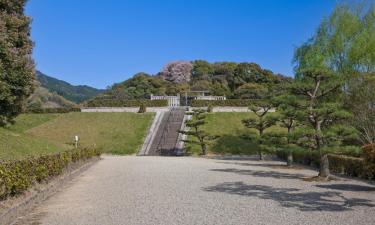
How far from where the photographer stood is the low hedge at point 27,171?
8.13 m

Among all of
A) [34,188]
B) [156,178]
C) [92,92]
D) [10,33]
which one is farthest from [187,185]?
[92,92]

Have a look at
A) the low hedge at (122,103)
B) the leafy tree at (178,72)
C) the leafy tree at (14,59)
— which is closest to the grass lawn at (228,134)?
the low hedge at (122,103)

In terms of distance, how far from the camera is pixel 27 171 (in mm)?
9609

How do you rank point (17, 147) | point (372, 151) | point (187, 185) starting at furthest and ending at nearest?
point (17, 147) → point (187, 185) → point (372, 151)

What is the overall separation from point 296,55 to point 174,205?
437 inches

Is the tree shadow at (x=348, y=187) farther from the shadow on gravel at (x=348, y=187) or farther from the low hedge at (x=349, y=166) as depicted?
the low hedge at (x=349, y=166)

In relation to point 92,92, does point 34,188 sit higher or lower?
lower

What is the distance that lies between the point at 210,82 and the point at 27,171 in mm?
67704

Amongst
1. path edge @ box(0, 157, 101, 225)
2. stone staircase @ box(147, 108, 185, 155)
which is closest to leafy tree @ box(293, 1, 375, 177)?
path edge @ box(0, 157, 101, 225)

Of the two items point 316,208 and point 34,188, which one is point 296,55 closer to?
point 316,208

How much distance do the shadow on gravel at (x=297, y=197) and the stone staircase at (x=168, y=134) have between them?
19.8m

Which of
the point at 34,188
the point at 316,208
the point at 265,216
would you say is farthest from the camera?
the point at 34,188

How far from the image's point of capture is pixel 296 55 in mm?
17453

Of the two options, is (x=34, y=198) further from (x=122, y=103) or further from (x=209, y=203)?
(x=122, y=103)
